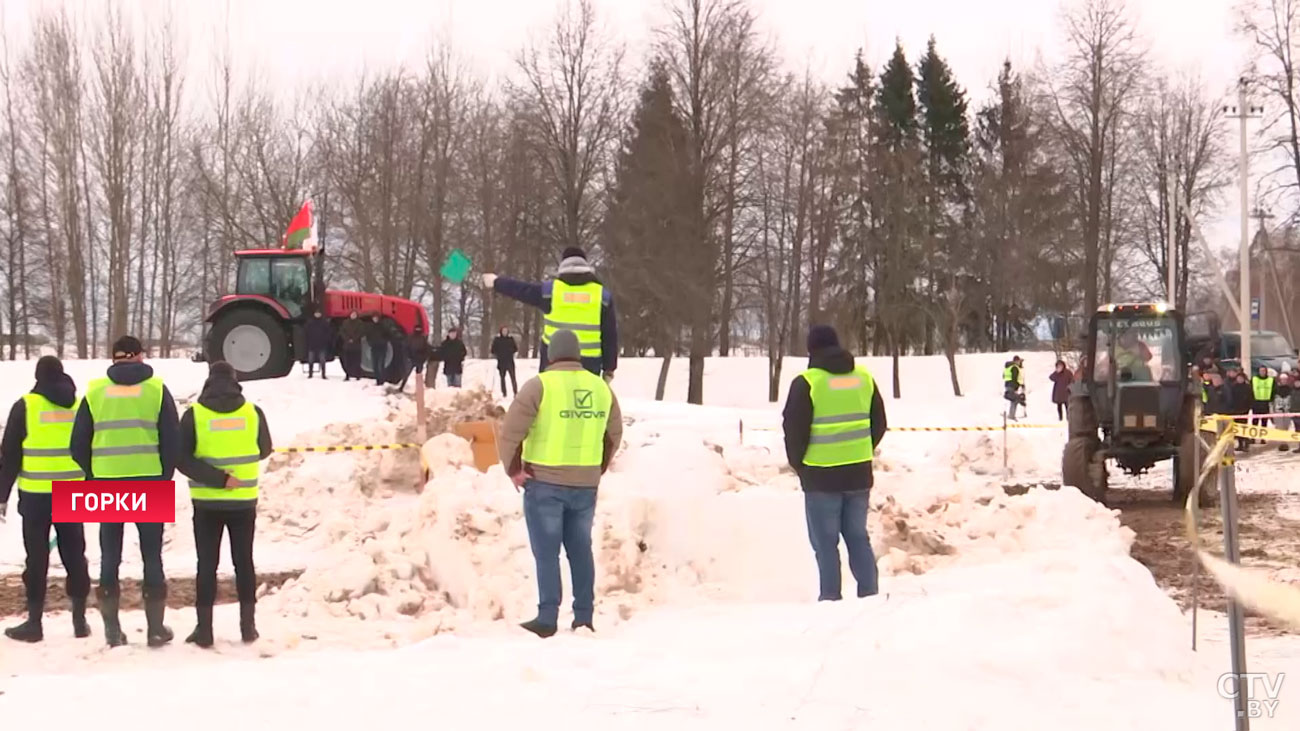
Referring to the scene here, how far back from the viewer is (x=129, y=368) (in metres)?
7.18

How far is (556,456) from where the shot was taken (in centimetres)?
639

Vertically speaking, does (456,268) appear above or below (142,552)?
above

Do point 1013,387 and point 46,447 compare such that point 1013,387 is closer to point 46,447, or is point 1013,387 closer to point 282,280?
point 282,280

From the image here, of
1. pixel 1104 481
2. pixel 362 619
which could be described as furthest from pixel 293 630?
pixel 1104 481

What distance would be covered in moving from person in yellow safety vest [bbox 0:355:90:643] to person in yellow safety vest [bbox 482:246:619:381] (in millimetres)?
2748

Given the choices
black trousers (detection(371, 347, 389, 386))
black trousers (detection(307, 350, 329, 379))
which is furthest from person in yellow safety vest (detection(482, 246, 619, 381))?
black trousers (detection(307, 350, 329, 379))

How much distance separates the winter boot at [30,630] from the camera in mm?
7358

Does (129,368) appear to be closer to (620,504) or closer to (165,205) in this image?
(620,504)

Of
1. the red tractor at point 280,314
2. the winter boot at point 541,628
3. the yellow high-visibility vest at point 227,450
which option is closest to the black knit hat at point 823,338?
the winter boot at point 541,628

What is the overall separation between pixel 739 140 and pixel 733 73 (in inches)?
76.1

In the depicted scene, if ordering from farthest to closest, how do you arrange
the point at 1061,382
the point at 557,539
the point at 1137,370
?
1. the point at 1061,382
2. the point at 1137,370
3. the point at 557,539

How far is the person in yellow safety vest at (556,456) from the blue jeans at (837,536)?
144 cm

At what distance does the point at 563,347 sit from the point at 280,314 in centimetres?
1441

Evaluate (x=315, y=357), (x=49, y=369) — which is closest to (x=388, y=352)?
(x=315, y=357)
